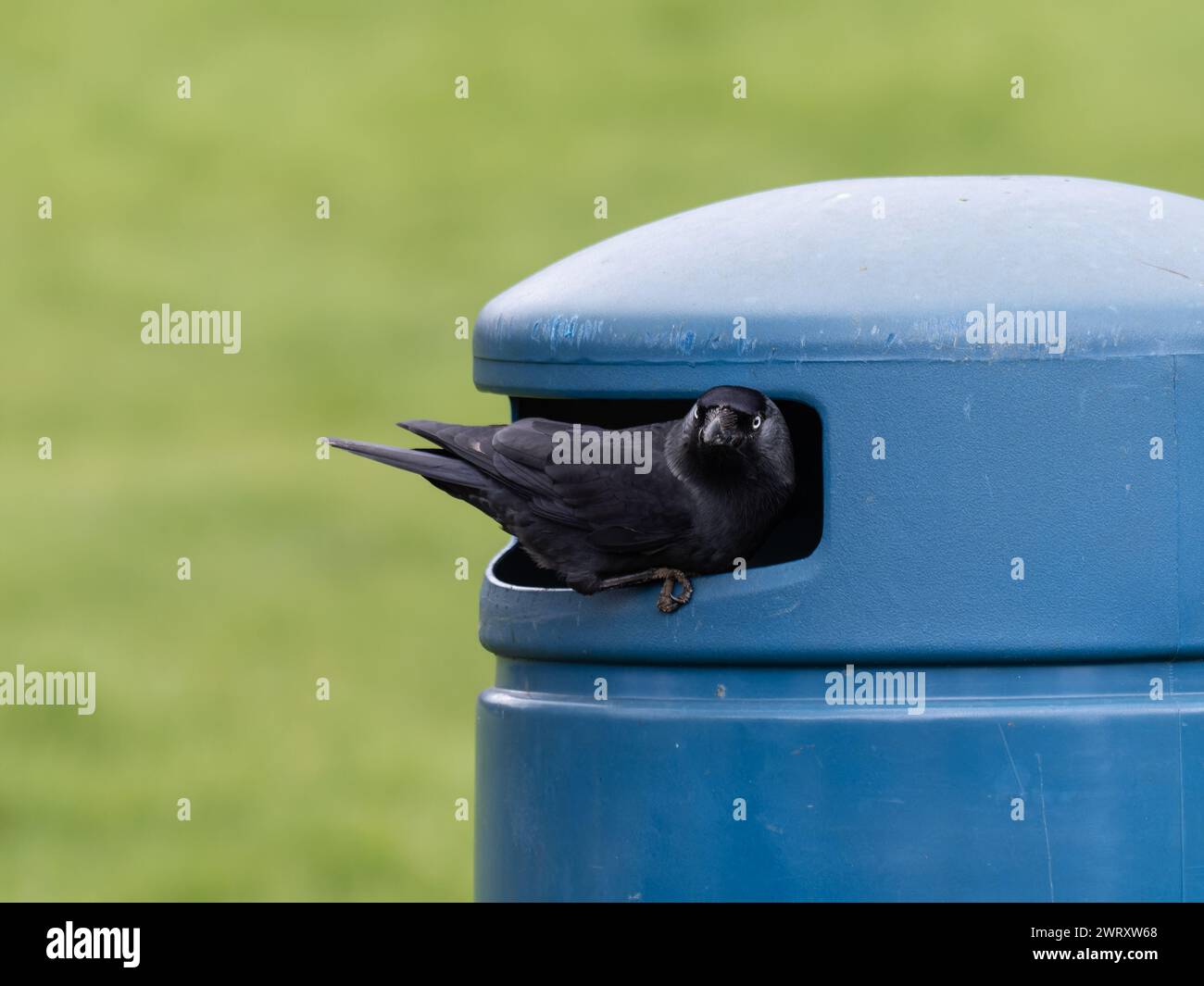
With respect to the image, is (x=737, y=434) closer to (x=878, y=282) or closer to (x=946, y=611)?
(x=878, y=282)

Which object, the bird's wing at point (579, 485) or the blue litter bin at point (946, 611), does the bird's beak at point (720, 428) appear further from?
the bird's wing at point (579, 485)

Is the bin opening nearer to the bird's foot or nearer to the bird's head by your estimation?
the bird's head

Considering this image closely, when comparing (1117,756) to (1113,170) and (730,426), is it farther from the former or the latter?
(1113,170)

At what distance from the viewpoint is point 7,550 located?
10430 mm

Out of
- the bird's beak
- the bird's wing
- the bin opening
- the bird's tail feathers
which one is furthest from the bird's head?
the bird's tail feathers

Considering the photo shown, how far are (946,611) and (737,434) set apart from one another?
45cm

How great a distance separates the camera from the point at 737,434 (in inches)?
144

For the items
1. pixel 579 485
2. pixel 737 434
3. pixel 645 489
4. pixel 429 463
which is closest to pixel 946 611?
pixel 737 434

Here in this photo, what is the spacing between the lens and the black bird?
146 inches

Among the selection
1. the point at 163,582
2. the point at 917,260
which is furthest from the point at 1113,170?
the point at 917,260

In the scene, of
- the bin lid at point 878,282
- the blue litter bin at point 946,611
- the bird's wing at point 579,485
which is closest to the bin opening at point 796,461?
the bird's wing at point 579,485

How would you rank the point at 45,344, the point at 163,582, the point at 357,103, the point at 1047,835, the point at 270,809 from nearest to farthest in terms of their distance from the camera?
the point at 1047,835, the point at 270,809, the point at 163,582, the point at 45,344, the point at 357,103

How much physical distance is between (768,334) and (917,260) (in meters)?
0.29

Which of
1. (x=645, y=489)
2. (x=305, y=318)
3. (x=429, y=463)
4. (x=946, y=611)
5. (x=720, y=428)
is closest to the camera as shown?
(x=946, y=611)
